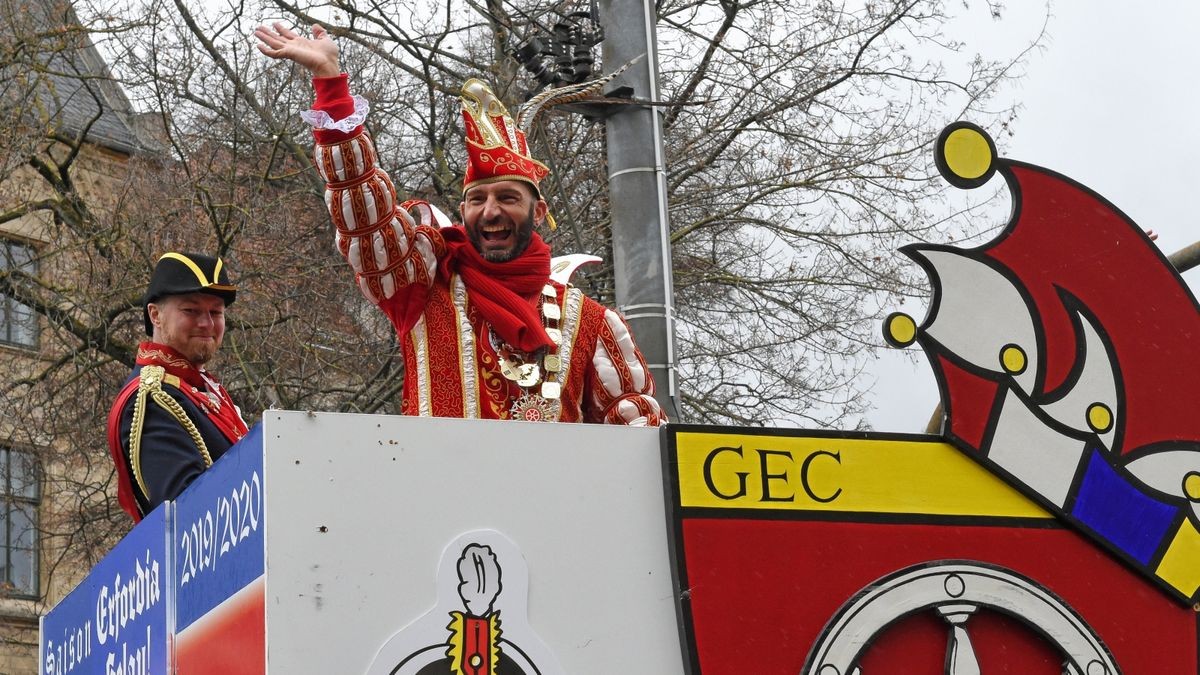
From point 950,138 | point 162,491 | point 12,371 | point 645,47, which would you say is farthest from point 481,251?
point 12,371

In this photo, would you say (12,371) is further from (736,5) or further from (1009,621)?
(1009,621)

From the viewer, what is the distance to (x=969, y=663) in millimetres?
3631

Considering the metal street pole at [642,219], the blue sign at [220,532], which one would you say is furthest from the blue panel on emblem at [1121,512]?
the metal street pole at [642,219]

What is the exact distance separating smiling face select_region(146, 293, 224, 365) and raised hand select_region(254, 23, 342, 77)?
85 cm

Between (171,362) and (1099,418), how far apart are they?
2.35 meters

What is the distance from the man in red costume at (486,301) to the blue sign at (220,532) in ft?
2.90

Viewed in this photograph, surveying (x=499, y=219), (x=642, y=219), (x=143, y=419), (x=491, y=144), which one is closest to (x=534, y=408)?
(x=499, y=219)

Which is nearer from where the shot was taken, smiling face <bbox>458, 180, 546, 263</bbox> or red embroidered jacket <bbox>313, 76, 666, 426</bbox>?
red embroidered jacket <bbox>313, 76, 666, 426</bbox>

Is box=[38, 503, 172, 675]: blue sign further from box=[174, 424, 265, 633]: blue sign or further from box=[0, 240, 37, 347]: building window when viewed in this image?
box=[0, 240, 37, 347]: building window

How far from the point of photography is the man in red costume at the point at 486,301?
4461 millimetres

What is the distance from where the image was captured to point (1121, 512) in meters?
3.86

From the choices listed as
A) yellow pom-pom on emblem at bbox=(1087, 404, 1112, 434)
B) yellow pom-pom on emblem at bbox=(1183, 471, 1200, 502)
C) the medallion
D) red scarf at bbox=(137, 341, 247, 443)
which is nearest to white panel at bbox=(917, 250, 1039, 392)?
yellow pom-pom on emblem at bbox=(1087, 404, 1112, 434)

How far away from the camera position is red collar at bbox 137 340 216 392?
4.82 m

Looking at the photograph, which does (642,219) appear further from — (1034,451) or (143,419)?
(1034,451)
